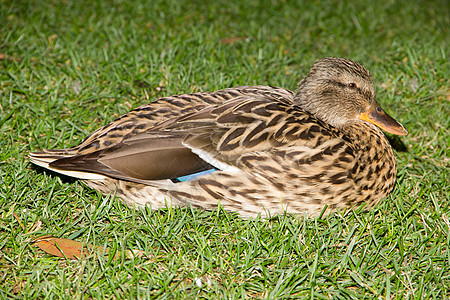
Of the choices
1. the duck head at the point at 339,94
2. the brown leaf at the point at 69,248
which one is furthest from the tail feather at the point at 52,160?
the duck head at the point at 339,94

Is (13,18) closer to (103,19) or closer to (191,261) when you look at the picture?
(103,19)

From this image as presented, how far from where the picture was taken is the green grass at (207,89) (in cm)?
312

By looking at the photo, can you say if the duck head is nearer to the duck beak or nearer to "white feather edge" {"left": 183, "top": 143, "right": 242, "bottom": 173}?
the duck beak

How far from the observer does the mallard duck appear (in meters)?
3.47

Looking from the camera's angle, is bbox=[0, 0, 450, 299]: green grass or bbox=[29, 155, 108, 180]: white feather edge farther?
bbox=[29, 155, 108, 180]: white feather edge

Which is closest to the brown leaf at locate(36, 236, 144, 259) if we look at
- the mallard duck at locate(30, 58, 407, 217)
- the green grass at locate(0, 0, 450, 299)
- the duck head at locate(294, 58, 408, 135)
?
the green grass at locate(0, 0, 450, 299)

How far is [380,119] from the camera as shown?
4.09 meters

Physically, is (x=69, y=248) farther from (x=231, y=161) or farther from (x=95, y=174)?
(x=231, y=161)

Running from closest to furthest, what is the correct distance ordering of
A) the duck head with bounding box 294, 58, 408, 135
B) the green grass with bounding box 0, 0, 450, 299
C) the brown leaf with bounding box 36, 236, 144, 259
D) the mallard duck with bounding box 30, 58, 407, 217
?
the green grass with bounding box 0, 0, 450, 299
the brown leaf with bounding box 36, 236, 144, 259
the mallard duck with bounding box 30, 58, 407, 217
the duck head with bounding box 294, 58, 408, 135

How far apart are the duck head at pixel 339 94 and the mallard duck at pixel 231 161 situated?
0.94 ft

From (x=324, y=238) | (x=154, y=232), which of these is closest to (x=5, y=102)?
(x=154, y=232)

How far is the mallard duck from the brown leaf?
45 cm

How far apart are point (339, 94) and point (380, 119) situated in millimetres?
417

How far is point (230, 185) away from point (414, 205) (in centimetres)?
144
